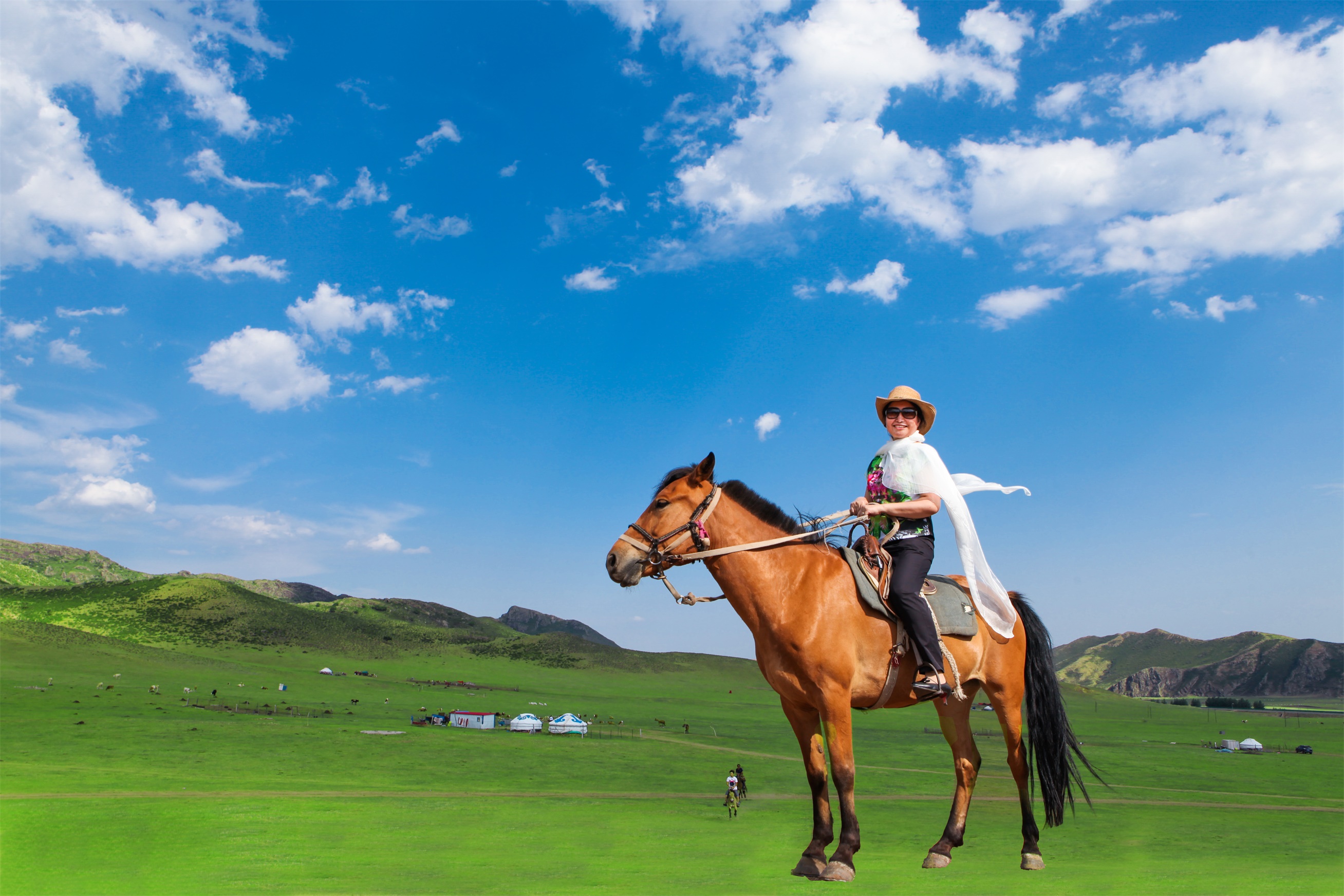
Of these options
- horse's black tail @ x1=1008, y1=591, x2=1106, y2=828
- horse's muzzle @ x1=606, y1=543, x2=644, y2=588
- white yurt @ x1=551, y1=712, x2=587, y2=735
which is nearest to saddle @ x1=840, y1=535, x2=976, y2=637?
horse's black tail @ x1=1008, y1=591, x2=1106, y2=828

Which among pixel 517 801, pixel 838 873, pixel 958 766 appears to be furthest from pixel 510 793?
pixel 838 873

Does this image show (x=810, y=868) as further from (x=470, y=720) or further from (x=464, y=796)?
(x=470, y=720)

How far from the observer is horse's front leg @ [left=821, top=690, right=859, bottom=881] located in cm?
496

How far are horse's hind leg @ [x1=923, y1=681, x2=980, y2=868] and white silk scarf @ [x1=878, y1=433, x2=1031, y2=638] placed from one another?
37.9 inches

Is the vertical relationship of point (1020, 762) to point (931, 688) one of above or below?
below

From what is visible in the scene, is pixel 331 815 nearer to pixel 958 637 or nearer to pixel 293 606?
pixel 958 637

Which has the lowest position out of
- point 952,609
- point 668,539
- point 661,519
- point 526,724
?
point 526,724

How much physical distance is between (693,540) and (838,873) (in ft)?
7.78

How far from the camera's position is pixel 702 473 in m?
5.60

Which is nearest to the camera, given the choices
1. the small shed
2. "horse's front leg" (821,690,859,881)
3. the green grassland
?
"horse's front leg" (821,690,859,881)

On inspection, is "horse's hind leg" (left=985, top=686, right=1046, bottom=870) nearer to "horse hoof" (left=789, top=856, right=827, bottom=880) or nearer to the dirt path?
"horse hoof" (left=789, top=856, right=827, bottom=880)

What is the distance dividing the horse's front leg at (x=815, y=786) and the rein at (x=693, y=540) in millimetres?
1033

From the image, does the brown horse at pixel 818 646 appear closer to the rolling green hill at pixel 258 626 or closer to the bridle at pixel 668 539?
the bridle at pixel 668 539

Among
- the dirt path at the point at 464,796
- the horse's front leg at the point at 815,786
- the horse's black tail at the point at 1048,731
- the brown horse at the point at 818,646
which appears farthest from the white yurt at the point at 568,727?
the horse's front leg at the point at 815,786
